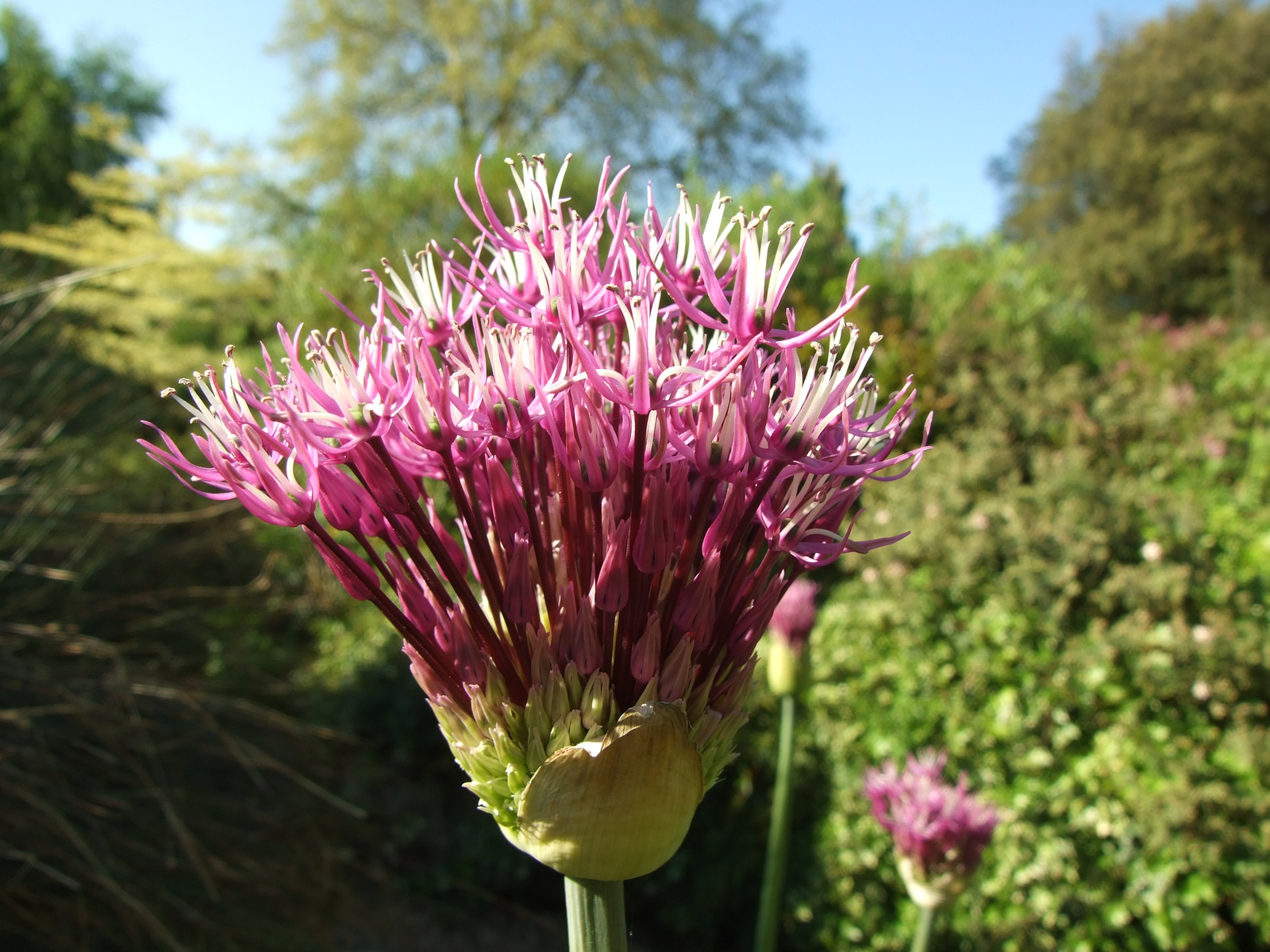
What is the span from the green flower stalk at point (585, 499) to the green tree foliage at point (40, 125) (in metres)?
22.4

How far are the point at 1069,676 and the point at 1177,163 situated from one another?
27589 mm

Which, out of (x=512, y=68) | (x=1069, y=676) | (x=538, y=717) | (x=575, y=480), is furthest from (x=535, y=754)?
(x=512, y=68)

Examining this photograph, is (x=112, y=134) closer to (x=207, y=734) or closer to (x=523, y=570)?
(x=207, y=734)

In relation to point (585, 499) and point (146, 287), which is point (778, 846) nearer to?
point (585, 499)

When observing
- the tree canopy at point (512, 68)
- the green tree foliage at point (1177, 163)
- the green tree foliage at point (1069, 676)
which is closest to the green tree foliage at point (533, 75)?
the tree canopy at point (512, 68)

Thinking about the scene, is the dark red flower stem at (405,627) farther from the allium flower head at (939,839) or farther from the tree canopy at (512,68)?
the tree canopy at (512,68)

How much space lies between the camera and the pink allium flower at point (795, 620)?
2225mm

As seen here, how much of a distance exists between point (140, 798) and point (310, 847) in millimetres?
878

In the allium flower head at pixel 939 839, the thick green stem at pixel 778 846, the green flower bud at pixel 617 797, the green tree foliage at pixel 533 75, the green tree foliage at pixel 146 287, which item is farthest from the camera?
the green tree foliage at pixel 533 75

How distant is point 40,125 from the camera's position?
22.6 m

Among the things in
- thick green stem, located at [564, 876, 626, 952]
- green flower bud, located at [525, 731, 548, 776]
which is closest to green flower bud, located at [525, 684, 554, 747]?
green flower bud, located at [525, 731, 548, 776]

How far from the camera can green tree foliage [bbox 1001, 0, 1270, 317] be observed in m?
24.1

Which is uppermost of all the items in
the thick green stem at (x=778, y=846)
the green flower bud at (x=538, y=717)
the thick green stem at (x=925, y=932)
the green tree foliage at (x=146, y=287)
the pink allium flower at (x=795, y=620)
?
the green tree foliage at (x=146, y=287)

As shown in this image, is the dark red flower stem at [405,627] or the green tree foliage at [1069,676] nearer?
the dark red flower stem at [405,627]
